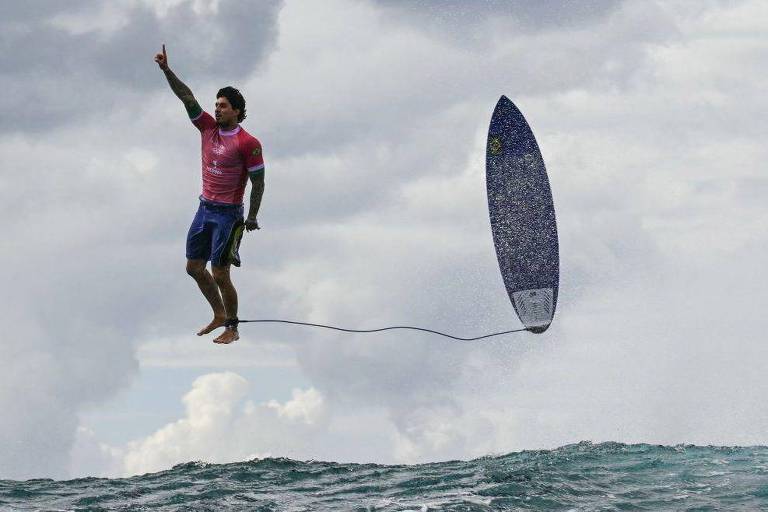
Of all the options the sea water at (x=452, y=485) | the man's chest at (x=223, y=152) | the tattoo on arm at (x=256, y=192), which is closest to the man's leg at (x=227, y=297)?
the tattoo on arm at (x=256, y=192)

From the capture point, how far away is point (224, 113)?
15.9 metres

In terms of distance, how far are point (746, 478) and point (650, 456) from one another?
284cm

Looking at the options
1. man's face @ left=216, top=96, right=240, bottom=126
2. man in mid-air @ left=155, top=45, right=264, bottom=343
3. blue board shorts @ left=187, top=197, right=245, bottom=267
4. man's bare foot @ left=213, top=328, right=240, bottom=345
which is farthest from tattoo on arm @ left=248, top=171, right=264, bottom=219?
man's bare foot @ left=213, top=328, right=240, bottom=345

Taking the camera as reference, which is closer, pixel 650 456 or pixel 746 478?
pixel 746 478

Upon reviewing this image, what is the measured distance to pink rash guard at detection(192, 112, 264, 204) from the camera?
15.9 metres

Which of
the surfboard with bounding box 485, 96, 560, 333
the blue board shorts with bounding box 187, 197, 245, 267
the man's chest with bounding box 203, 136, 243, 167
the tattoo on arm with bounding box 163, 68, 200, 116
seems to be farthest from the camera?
the surfboard with bounding box 485, 96, 560, 333

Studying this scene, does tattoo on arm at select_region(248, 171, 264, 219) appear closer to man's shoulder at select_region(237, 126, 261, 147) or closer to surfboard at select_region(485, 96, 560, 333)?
man's shoulder at select_region(237, 126, 261, 147)

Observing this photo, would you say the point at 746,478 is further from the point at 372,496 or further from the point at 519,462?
the point at 372,496

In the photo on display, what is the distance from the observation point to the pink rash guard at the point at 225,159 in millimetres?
15852

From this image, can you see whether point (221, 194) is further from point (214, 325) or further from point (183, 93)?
point (214, 325)

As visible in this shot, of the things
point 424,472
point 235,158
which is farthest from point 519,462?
point 235,158

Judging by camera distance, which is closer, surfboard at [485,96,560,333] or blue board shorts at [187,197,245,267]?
blue board shorts at [187,197,245,267]

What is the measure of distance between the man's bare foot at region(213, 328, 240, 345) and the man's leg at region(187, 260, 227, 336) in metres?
0.18

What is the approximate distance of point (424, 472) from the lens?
1905 cm
